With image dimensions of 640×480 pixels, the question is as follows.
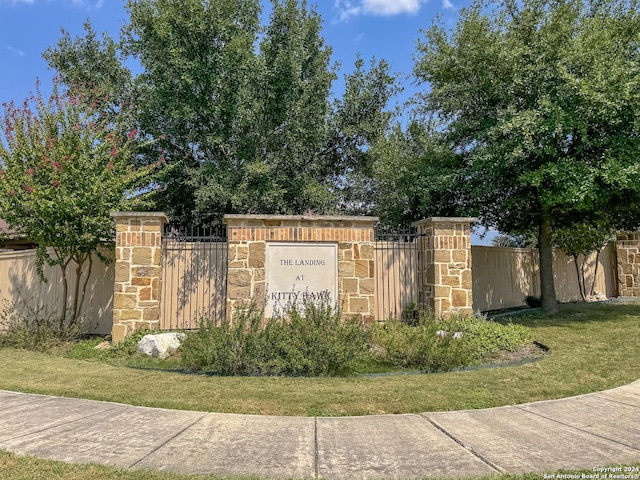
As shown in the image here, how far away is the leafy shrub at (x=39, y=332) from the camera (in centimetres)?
940

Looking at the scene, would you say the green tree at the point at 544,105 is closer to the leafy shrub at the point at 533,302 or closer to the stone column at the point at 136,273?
the leafy shrub at the point at 533,302

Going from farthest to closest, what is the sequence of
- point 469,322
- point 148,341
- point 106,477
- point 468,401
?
point 469,322 < point 148,341 < point 468,401 < point 106,477

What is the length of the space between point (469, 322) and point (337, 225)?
351cm

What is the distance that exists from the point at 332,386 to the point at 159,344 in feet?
12.3

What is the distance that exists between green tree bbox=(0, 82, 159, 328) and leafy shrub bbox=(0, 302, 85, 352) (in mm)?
314

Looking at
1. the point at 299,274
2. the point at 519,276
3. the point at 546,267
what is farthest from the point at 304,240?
the point at 519,276

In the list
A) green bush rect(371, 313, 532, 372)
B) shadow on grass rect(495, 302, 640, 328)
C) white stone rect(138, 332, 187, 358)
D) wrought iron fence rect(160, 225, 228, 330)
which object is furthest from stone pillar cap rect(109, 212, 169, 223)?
shadow on grass rect(495, 302, 640, 328)

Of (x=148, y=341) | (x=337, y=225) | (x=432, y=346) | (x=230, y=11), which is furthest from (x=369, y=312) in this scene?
(x=230, y=11)

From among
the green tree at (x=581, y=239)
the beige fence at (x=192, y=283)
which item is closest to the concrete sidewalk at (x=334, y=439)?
the beige fence at (x=192, y=283)

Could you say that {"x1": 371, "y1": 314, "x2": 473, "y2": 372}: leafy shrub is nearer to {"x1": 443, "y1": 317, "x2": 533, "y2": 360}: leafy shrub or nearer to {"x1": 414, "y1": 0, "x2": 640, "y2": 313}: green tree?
{"x1": 443, "y1": 317, "x2": 533, "y2": 360}: leafy shrub

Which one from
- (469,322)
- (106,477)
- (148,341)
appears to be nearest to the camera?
(106,477)

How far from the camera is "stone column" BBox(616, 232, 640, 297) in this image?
18688mm

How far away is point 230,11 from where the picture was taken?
14000 mm

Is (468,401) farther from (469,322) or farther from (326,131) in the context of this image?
(326,131)
